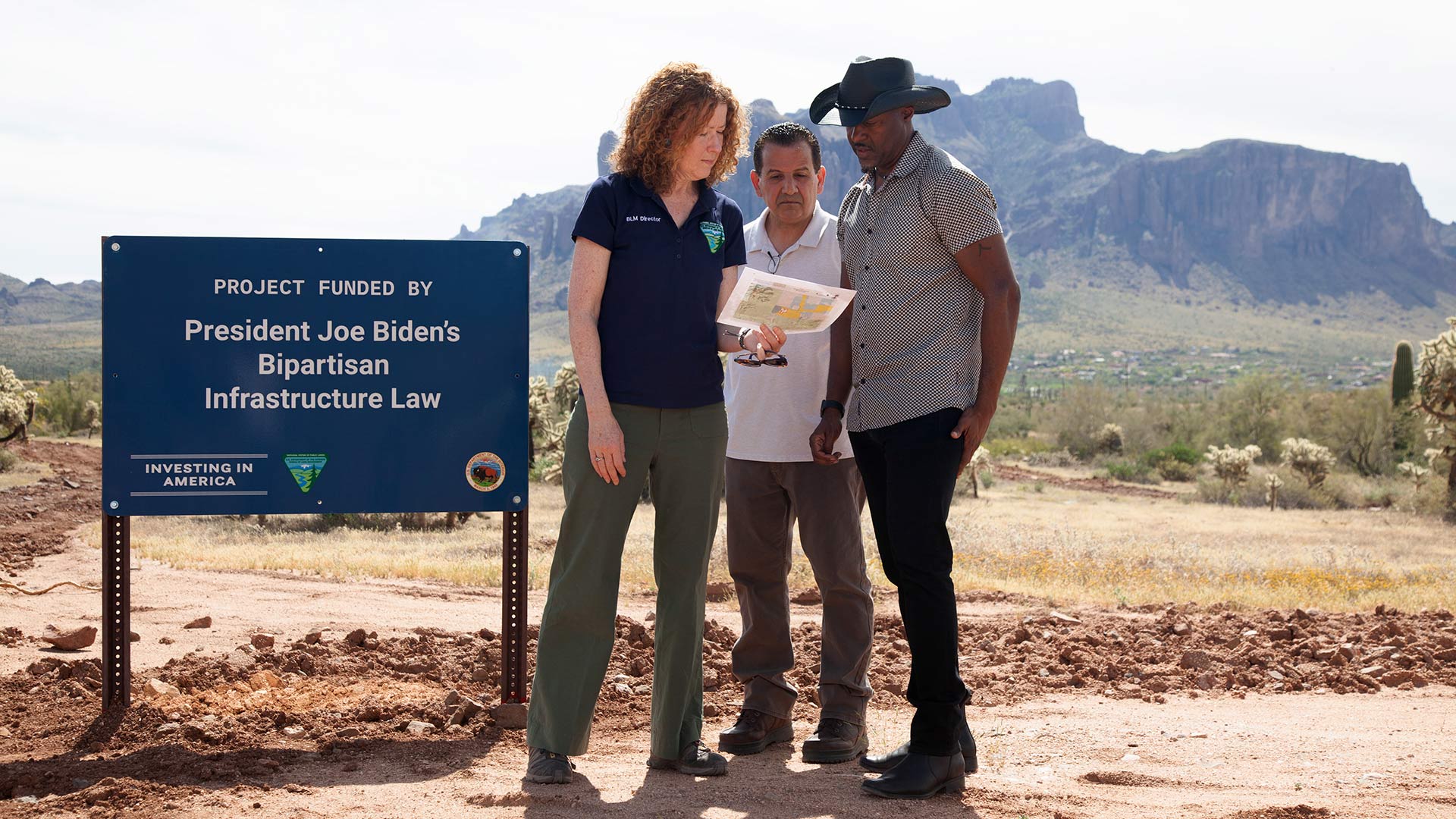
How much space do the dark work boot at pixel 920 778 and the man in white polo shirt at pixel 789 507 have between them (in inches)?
20.9

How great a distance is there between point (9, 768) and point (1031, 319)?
9824 cm

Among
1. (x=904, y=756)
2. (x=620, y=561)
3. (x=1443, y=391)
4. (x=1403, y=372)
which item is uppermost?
(x=1403, y=372)

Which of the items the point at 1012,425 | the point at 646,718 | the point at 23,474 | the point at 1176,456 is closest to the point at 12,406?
the point at 23,474

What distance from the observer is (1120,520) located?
21234mm

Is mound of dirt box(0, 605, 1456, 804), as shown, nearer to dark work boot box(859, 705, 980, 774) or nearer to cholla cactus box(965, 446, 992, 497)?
dark work boot box(859, 705, 980, 774)

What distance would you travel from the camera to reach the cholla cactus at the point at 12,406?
75.1 feet

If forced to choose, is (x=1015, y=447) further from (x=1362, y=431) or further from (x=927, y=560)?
(x=927, y=560)

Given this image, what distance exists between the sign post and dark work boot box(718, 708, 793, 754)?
3.12 ft

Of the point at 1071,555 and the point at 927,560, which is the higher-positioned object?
the point at 927,560

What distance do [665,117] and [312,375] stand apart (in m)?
1.84

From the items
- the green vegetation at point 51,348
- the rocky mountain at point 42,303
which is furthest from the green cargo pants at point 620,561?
the rocky mountain at point 42,303

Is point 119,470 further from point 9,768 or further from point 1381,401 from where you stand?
point 1381,401

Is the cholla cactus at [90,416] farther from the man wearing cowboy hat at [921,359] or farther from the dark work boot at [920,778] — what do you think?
the dark work boot at [920,778]

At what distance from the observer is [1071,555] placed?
12750mm
